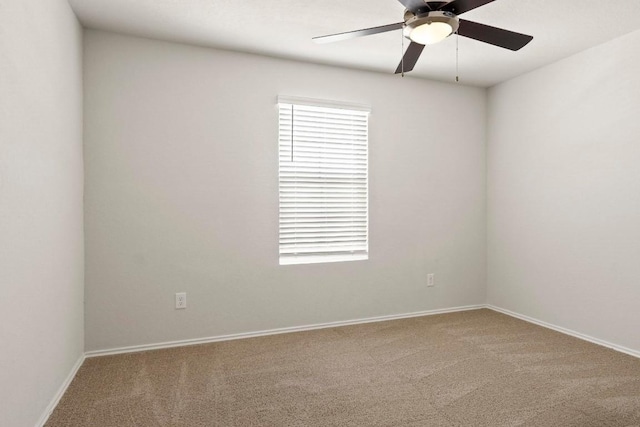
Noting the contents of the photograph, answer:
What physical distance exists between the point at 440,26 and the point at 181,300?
9.14 feet

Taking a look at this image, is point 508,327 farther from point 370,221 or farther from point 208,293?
point 208,293

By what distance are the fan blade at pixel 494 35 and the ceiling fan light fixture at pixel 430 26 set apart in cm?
13

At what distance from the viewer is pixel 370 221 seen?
12.7 feet

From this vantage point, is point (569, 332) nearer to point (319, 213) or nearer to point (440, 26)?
point (319, 213)

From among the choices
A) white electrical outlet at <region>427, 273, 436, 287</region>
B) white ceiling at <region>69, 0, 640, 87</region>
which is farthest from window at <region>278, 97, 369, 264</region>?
white electrical outlet at <region>427, 273, 436, 287</region>

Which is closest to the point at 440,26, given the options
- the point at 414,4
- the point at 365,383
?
the point at 414,4

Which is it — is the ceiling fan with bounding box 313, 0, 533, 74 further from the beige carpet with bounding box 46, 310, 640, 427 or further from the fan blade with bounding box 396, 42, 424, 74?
the beige carpet with bounding box 46, 310, 640, 427

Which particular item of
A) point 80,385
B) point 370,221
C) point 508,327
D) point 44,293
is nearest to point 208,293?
point 80,385

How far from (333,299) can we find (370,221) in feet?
2.86

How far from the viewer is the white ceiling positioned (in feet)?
8.39

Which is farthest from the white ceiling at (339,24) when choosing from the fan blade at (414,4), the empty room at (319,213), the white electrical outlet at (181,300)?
the white electrical outlet at (181,300)

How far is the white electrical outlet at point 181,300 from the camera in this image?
10.5 feet

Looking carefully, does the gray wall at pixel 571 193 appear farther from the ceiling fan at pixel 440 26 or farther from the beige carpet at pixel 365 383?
the ceiling fan at pixel 440 26

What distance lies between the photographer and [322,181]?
369cm
